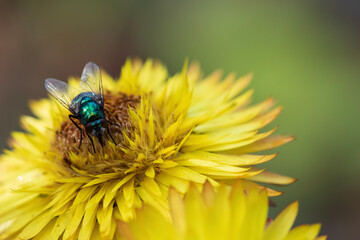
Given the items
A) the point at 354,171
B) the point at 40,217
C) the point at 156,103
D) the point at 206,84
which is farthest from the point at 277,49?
the point at 40,217

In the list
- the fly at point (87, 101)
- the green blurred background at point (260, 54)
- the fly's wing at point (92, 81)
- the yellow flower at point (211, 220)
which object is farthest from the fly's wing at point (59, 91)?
the green blurred background at point (260, 54)

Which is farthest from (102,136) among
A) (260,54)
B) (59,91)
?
(260,54)


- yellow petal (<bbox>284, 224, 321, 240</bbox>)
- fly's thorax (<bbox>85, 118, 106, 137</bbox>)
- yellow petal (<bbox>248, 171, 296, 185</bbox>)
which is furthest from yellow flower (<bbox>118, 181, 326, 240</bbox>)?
fly's thorax (<bbox>85, 118, 106, 137</bbox>)

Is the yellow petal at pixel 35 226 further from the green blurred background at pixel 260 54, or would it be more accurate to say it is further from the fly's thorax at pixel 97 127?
the green blurred background at pixel 260 54

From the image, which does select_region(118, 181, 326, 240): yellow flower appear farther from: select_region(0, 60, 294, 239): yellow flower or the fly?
the fly

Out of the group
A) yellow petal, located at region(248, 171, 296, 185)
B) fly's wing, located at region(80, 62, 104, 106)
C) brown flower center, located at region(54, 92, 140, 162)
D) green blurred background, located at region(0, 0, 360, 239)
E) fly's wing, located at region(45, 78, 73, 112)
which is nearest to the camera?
yellow petal, located at region(248, 171, 296, 185)

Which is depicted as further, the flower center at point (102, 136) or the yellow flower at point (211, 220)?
the flower center at point (102, 136)
